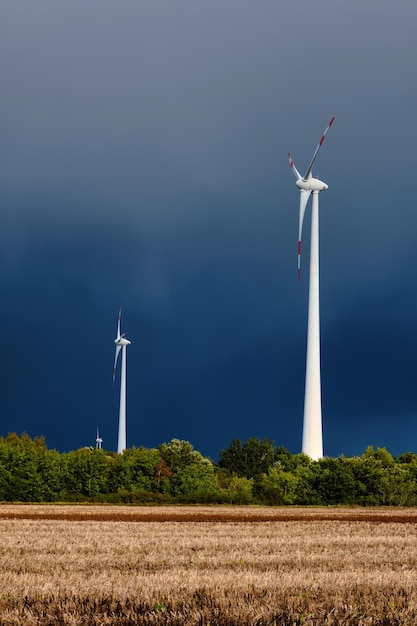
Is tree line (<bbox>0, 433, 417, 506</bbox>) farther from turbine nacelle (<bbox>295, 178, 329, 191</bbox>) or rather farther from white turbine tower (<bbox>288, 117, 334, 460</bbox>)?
turbine nacelle (<bbox>295, 178, 329, 191</bbox>)

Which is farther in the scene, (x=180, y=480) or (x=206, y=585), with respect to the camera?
(x=180, y=480)

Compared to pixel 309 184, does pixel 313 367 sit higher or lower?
lower

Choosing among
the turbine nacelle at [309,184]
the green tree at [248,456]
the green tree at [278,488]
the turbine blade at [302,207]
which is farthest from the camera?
the green tree at [248,456]

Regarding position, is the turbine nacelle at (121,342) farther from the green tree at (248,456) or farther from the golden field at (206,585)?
the golden field at (206,585)

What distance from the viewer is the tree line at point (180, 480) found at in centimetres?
9344

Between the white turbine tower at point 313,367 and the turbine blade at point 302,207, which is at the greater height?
the turbine blade at point 302,207

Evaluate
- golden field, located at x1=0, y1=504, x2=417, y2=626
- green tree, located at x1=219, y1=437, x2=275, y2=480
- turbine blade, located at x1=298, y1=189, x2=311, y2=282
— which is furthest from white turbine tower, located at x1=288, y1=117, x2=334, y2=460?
golden field, located at x1=0, y1=504, x2=417, y2=626

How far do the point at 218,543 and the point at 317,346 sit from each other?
78.6 m

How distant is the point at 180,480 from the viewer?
110 meters

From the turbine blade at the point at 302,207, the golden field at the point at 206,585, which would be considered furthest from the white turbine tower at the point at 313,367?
the golden field at the point at 206,585

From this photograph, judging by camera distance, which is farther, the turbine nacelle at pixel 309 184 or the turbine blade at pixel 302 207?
the turbine nacelle at pixel 309 184

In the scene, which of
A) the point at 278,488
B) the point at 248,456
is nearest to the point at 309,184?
the point at 278,488

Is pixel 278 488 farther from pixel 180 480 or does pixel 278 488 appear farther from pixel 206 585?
pixel 206 585

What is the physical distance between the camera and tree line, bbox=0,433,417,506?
307 ft
